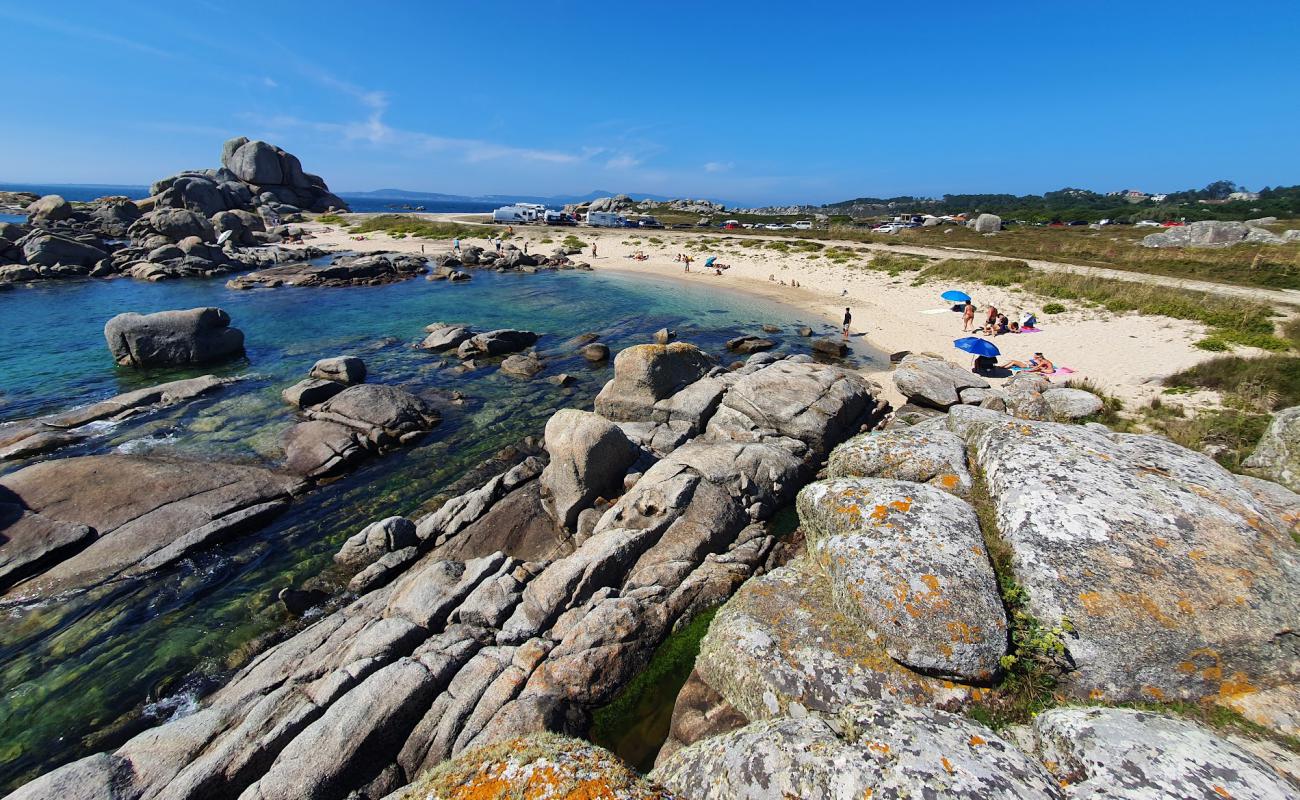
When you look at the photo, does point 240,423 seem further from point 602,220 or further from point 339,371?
point 602,220

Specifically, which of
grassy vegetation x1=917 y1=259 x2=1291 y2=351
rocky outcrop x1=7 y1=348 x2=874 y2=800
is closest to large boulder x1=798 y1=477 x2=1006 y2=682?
rocky outcrop x1=7 y1=348 x2=874 y2=800

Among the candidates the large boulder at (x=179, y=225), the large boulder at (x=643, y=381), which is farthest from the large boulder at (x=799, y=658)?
the large boulder at (x=179, y=225)

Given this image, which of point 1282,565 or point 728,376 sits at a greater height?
point 1282,565

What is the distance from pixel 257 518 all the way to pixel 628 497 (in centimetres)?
1048

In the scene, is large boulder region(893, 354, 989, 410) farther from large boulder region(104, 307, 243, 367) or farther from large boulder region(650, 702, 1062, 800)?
large boulder region(104, 307, 243, 367)

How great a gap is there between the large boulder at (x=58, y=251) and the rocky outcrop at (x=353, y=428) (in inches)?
2041

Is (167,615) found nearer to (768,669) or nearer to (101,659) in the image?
(101,659)

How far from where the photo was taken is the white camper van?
9475 centimetres

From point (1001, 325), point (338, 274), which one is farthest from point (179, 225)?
point (1001, 325)

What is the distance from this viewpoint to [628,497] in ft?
39.2

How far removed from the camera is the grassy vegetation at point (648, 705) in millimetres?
7859

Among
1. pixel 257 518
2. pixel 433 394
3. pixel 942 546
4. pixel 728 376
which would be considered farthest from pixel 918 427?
pixel 433 394

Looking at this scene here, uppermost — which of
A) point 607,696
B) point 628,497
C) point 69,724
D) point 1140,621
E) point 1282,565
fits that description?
point 1282,565

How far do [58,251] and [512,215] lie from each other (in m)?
61.7
